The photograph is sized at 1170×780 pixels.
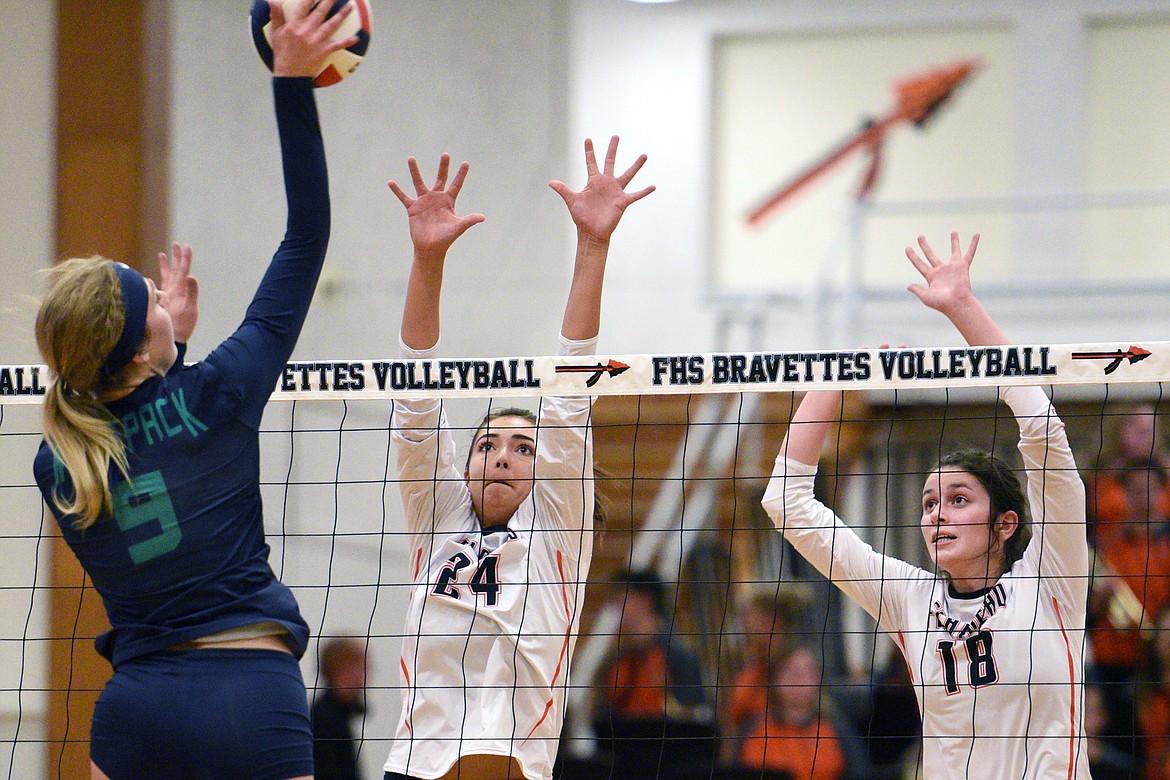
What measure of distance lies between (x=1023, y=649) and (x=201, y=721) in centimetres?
206

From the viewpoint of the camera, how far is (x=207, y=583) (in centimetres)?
228

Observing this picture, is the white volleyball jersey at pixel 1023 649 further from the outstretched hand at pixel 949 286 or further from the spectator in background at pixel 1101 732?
the spectator in background at pixel 1101 732

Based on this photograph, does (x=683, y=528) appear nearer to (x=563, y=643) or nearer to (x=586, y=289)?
(x=563, y=643)

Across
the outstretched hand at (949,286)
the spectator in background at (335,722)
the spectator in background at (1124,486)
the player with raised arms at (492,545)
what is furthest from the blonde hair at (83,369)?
the spectator in background at (1124,486)

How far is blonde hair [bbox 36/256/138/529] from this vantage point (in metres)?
2.25

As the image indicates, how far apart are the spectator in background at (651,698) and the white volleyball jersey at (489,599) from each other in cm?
229

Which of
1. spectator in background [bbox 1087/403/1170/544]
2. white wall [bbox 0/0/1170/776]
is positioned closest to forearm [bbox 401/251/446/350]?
white wall [bbox 0/0/1170/776]

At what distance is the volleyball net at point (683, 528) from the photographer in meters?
3.53

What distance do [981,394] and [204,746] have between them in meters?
7.27

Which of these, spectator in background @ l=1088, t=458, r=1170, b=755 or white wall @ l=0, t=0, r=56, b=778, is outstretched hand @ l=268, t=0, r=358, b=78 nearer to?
spectator in background @ l=1088, t=458, r=1170, b=755

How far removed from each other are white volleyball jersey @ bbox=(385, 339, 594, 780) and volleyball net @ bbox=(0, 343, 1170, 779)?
7.7 inches

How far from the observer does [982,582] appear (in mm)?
3488

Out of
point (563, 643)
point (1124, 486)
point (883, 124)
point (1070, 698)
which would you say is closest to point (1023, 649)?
point (1070, 698)

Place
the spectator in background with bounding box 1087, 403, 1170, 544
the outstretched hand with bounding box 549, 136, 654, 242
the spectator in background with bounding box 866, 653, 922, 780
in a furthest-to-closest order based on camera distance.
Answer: the spectator in background with bounding box 1087, 403, 1170, 544
the spectator in background with bounding box 866, 653, 922, 780
the outstretched hand with bounding box 549, 136, 654, 242
